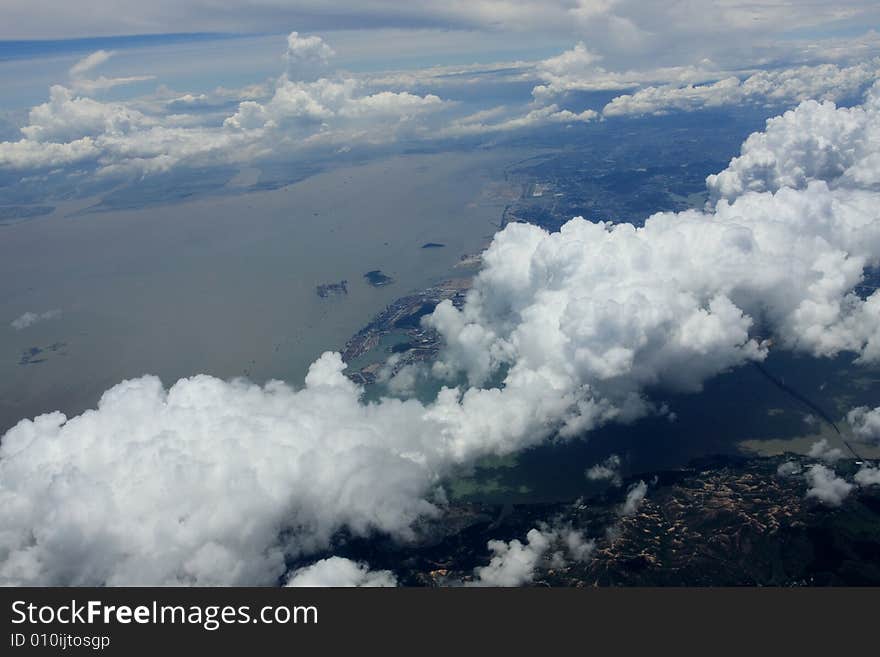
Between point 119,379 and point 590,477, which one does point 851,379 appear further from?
point 119,379

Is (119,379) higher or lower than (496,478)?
higher

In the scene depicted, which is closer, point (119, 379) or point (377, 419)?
point (377, 419)

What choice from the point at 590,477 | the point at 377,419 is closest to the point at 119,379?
the point at 377,419
